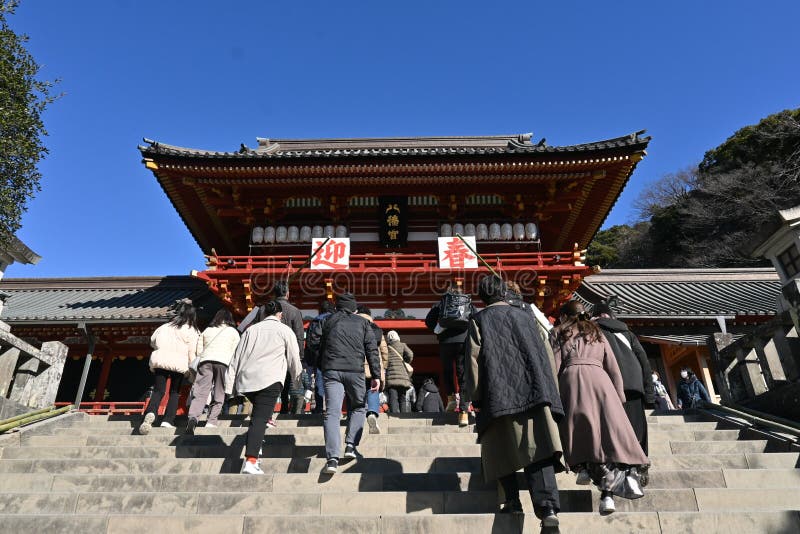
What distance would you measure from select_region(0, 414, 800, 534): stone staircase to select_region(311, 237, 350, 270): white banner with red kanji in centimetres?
653

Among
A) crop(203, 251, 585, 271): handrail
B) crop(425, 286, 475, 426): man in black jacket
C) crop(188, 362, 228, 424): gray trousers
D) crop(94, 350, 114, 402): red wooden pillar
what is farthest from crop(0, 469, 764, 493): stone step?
crop(94, 350, 114, 402): red wooden pillar

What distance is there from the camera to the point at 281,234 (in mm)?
14156

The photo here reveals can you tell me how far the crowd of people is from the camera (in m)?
3.41

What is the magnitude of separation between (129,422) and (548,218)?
1181 cm

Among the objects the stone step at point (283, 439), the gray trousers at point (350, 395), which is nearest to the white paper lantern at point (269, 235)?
the stone step at point (283, 439)

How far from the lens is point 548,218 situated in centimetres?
1473

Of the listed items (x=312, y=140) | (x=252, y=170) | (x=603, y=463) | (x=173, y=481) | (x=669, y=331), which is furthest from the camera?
(x=312, y=140)

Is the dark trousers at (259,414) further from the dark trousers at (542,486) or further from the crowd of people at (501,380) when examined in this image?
the dark trousers at (542,486)

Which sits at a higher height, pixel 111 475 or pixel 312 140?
pixel 312 140

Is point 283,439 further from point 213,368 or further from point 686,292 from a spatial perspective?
point 686,292

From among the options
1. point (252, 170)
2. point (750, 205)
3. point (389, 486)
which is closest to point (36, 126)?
point (252, 170)

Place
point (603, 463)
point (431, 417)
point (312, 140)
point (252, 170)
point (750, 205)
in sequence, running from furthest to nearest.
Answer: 1. point (750, 205)
2. point (312, 140)
3. point (252, 170)
4. point (431, 417)
5. point (603, 463)

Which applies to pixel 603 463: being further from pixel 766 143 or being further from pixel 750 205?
pixel 766 143

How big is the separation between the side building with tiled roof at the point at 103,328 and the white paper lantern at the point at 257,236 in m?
2.69
